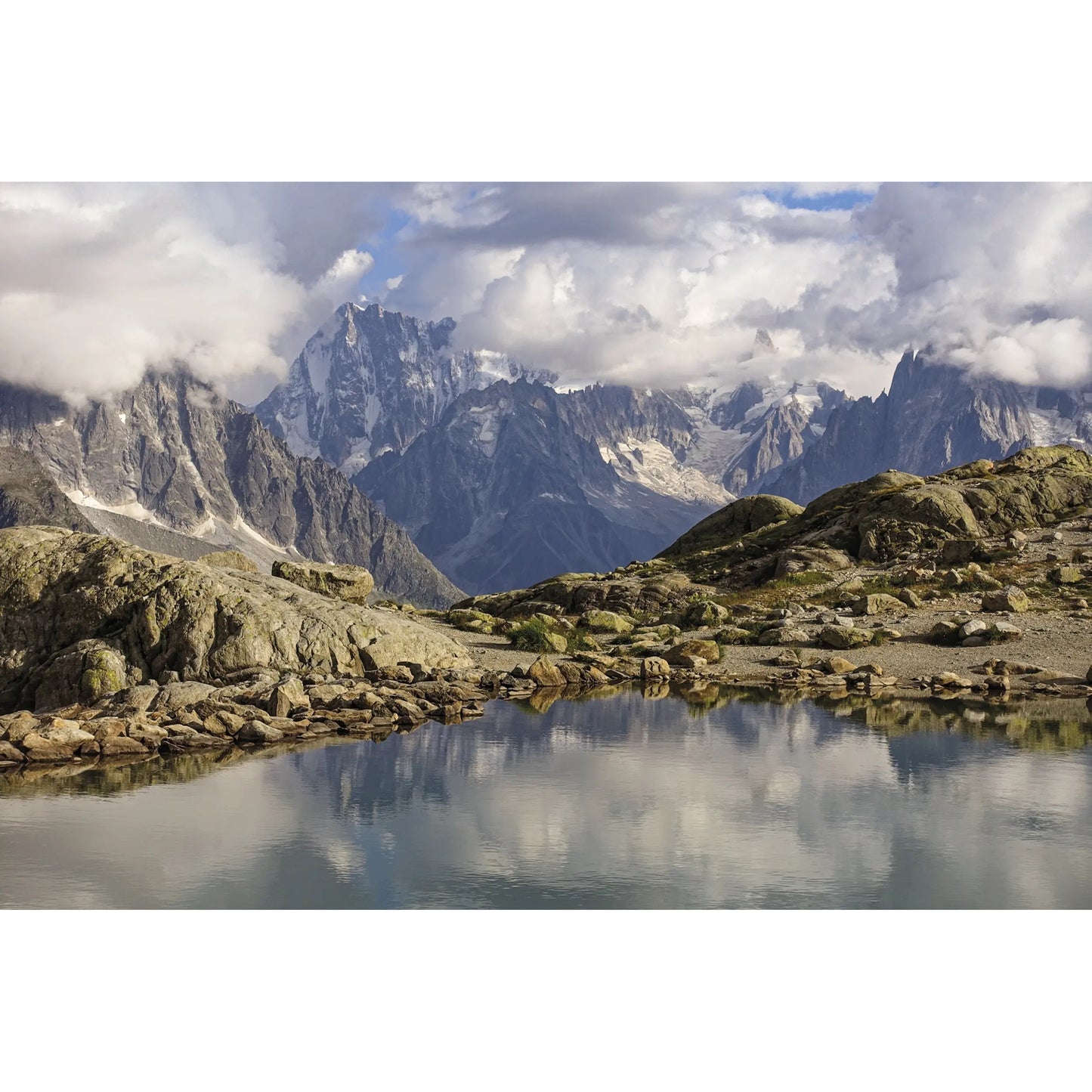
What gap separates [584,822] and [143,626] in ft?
65.5

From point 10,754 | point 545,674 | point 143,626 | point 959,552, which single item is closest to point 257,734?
point 10,754

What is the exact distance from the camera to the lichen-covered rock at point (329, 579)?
6525 cm

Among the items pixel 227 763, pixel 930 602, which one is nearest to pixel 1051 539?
pixel 930 602

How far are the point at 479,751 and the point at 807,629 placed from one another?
1028 inches

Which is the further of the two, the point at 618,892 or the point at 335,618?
the point at 335,618

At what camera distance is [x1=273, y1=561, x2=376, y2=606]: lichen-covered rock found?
65.2 m

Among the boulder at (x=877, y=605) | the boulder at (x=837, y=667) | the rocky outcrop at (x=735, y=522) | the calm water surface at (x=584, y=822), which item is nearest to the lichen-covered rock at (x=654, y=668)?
the boulder at (x=837, y=667)

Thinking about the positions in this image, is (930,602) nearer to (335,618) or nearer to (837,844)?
(335,618)

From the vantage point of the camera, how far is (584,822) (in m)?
24.9

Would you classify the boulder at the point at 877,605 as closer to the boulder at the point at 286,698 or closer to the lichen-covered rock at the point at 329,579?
the lichen-covered rock at the point at 329,579

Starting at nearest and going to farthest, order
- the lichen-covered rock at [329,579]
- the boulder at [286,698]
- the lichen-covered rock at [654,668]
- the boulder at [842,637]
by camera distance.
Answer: the boulder at [286,698]
the lichen-covered rock at [654,668]
the boulder at [842,637]
the lichen-covered rock at [329,579]

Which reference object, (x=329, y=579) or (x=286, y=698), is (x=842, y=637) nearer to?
(x=286, y=698)

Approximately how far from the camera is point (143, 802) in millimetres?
25953

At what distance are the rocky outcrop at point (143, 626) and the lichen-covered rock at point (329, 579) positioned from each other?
873 inches
